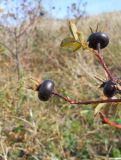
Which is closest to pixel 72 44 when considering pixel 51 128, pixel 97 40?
pixel 97 40

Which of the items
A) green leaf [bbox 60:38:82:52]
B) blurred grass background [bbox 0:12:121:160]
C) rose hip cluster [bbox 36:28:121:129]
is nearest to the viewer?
rose hip cluster [bbox 36:28:121:129]

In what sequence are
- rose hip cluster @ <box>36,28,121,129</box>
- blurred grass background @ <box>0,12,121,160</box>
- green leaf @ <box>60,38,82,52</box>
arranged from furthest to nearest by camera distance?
blurred grass background @ <box>0,12,121,160</box>
green leaf @ <box>60,38,82,52</box>
rose hip cluster @ <box>36,28,121,129</box>

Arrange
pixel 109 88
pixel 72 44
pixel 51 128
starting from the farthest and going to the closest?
pixel 51 128 < pixel 72 44 < pixel 109 88

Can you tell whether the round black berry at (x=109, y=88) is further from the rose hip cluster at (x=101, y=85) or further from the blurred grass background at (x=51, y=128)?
the blurred grass background at (x=51, y=128)

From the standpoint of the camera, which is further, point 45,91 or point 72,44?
point 72,44

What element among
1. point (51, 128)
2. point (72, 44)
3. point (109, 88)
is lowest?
point (51, 128)

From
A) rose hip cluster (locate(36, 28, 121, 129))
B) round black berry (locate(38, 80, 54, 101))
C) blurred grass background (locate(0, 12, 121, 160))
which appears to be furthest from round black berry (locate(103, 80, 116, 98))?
blurred grass background (locate(0, 12, 121, 160))

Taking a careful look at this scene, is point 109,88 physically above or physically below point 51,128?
above

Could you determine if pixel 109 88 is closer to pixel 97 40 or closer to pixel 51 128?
pixel 97 40

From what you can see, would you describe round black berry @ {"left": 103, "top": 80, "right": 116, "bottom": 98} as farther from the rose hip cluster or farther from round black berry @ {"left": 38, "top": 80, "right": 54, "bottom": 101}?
round black berry @ {"left": 38, "top": 80, "right": 54, "bottom": 101}

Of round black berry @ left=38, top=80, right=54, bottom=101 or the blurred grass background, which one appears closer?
round black berry @ left=38, top=80, right=54, bottom=101

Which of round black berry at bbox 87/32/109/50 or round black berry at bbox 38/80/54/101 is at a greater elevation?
round black berry at bbox 87/32/109/50

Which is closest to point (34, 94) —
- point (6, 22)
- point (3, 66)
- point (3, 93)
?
point (3, 93)
